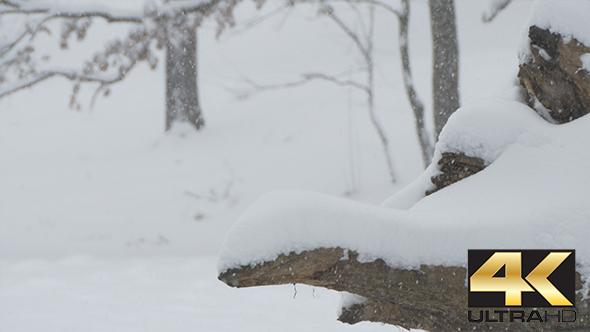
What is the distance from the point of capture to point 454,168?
2.91 metres

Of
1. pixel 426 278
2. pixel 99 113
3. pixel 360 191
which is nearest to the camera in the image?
pixel 426 278

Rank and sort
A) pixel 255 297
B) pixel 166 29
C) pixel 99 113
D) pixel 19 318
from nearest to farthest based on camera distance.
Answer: pixel 19 318 → pixel 255 297 → pixel 166 29 → pixel 99 113

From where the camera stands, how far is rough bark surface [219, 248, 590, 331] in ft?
7.98

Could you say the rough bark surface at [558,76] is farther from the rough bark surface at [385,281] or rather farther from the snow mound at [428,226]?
the rough bark surface at [385,281]

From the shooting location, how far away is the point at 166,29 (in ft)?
21.4

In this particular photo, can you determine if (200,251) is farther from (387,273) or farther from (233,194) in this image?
(387,273)

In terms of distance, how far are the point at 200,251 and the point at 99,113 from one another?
9227mm

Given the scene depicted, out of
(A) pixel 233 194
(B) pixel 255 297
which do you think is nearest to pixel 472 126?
(B) pixel 255 297

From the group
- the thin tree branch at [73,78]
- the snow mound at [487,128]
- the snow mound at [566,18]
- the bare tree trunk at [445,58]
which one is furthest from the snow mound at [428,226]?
the thin tree branch at [73,78]

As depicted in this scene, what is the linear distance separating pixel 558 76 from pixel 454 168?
789mm

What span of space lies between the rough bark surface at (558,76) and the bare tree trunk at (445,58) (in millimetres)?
3110

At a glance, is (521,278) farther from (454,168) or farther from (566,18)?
(566,18)

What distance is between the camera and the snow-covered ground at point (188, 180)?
4844mm

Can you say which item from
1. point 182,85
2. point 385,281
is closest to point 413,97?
point 385,281
